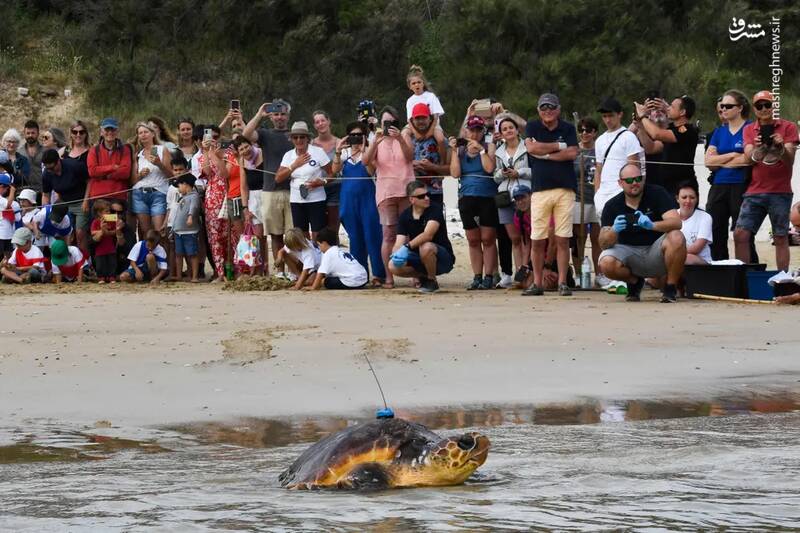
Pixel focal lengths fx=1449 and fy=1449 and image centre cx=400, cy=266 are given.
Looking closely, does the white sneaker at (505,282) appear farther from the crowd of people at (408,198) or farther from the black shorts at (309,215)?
the black shorts at (309,215)

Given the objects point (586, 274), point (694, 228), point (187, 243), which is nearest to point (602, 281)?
point (586, 274)

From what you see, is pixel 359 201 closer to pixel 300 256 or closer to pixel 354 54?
pixel 300 256

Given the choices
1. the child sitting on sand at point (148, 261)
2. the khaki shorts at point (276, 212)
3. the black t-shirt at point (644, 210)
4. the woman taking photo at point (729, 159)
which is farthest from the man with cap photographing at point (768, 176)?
the child sitting on sand at point (148, 261)

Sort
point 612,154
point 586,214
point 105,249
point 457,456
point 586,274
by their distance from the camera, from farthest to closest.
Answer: point 105,249
point 586,214
point 586,274
point 612,154
point 457,456

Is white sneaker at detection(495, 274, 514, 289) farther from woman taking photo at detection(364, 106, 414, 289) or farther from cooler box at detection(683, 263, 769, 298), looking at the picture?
cooler box at detection(683, 263, 769, 298)

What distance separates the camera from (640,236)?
1141 centimetres

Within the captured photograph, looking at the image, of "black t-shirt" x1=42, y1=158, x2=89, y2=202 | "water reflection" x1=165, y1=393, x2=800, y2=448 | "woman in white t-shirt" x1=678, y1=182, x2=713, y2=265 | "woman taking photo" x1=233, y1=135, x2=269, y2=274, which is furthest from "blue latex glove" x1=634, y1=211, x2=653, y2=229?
"black t-shirt" x1=42, y1=158, x2=89, y2=202

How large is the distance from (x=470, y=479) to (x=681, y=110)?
7.06m

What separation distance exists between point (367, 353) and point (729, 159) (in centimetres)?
414

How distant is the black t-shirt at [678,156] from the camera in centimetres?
1231

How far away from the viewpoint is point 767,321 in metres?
10.2

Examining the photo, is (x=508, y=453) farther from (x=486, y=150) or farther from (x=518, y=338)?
(x=486, y=150)

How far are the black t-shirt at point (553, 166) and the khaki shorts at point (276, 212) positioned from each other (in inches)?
112

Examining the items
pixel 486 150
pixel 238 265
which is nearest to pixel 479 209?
pixel 486 150
